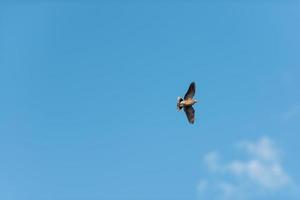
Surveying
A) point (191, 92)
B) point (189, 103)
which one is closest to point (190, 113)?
point (189, 103)

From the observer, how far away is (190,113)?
340 feet

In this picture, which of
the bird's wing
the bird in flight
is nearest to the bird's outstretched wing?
the bird in flight

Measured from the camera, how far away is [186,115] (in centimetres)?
10356

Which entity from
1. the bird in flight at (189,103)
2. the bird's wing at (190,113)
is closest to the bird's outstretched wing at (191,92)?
the bird in flight at (189,103)

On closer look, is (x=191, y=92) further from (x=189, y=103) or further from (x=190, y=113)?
(x=190, y=113)

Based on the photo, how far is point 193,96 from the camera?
10256cm

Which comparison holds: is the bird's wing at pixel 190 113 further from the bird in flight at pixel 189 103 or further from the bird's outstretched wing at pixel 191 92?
the bird's outstretched wing at pixel 191 92

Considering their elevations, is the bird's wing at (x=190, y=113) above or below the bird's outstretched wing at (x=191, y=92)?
below

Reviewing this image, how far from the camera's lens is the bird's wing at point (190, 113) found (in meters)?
103

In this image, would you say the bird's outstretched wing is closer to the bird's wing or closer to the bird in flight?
the bird in flight

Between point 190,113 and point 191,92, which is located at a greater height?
point 191,92

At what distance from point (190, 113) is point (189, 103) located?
4.73ft

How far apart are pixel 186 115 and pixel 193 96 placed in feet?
8.16

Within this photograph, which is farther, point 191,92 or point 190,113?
point 190,113
